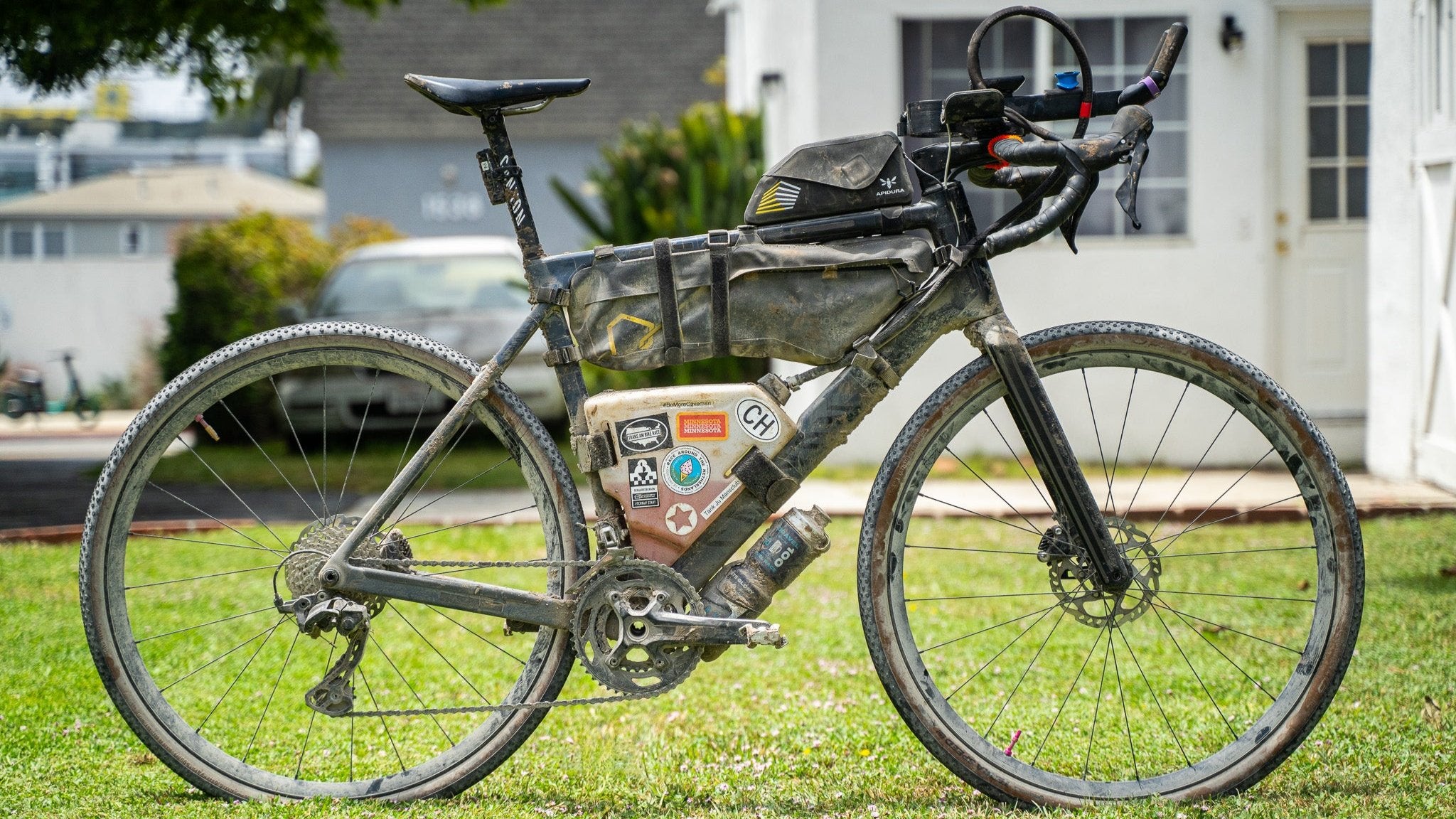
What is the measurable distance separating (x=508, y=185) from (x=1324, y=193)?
298 inches

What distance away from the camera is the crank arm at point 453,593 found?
2816 mm

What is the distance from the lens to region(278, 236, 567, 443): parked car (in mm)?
9719

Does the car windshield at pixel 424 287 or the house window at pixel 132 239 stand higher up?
the house window at pixel 132 239

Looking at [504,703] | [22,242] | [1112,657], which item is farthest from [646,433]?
[22,242]

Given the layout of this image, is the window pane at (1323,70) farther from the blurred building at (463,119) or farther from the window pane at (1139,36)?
the blurred building at (463,119)

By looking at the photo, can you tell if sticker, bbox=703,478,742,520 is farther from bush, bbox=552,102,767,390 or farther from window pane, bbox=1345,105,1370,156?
window pane, bbox=1345,105,1370,156

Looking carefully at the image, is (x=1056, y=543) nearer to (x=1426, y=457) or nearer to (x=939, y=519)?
(x=939, y=519)

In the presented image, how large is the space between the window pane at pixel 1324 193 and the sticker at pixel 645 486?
295 inches

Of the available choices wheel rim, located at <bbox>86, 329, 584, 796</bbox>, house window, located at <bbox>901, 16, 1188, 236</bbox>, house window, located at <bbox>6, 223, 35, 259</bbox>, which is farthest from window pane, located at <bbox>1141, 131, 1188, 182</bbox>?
house window, located at <bbox>6, 223, 35, 259</bbox>

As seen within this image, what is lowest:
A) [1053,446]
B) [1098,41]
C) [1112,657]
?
[1112,657]

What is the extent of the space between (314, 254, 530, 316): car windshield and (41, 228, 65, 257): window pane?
42.6 feet

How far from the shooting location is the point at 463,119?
27547 mm

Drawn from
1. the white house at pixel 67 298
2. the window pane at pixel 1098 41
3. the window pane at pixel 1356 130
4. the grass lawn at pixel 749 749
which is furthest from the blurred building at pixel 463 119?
the grass lawn at pixel 749 749

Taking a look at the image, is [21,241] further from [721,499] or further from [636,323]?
[721,499]
